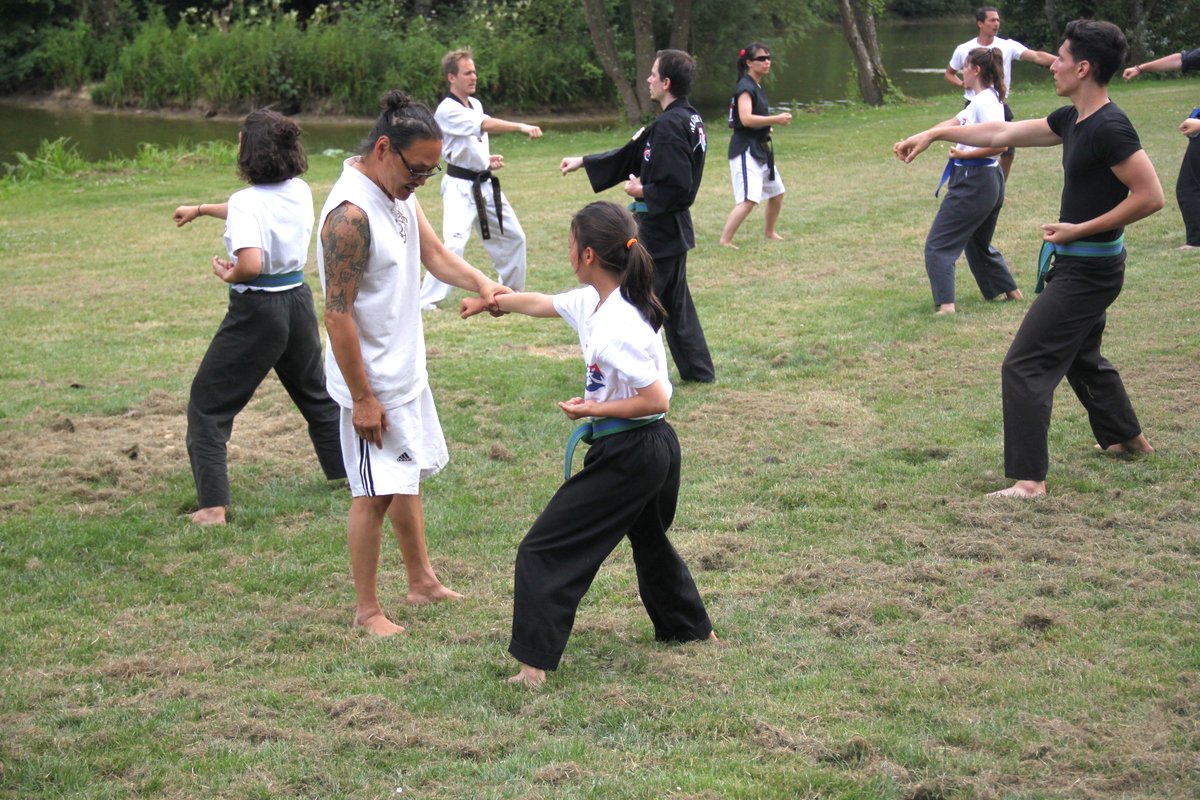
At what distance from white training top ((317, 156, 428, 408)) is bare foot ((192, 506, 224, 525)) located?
71.2 inches

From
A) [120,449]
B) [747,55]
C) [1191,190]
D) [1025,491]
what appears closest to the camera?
[1025,491]

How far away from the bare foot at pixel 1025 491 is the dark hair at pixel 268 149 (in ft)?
12.3

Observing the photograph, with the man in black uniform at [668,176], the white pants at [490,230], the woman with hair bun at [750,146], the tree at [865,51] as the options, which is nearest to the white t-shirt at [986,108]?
the man in black uniform at [668,176]

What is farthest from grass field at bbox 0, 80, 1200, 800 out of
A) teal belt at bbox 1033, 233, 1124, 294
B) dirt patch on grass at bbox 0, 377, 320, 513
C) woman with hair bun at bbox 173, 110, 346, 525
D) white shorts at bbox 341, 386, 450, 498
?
teal belt at bbox 1033, 233, 1124, 294

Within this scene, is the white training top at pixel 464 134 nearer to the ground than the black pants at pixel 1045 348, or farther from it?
farther from it

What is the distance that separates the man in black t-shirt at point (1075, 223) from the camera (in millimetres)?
5898

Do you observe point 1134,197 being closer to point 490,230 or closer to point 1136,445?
point 1136,445

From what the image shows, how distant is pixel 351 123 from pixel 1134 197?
29.0 m

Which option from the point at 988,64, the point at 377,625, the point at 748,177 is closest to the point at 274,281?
the point at 377,625

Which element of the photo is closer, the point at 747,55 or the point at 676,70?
the point at 676,70

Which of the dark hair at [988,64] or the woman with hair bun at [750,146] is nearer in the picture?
the dark hair at [988,64]

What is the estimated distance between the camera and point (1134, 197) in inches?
231

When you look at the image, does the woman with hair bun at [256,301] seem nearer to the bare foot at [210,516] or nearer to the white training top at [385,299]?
the bare foot at [210,516]

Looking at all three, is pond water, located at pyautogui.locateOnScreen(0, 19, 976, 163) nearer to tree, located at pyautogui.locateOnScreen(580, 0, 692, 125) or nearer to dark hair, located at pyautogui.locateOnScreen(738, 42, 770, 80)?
tree, located at pyautogui.locateOnScreen(580, 0, 692, 125)
